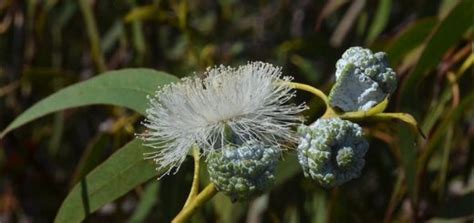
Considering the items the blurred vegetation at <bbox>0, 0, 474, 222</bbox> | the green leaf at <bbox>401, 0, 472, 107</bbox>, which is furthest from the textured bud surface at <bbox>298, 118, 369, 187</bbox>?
the green leaf at <bbox>401, 0, 472, 107</bbox>

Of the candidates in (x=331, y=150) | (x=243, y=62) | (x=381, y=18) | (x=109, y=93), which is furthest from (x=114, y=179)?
(x=243, y=62)

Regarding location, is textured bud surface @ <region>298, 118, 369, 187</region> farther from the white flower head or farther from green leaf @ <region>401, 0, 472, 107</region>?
green leaf @ <region>401, 0, 472, 107</region>

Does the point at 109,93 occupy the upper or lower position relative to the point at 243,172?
upper

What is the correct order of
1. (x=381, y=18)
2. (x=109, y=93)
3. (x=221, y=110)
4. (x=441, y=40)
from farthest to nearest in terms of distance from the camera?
(x=381, y=18) → (x=441, y=40) → (x=109, y=93) → (x=221, y=110)

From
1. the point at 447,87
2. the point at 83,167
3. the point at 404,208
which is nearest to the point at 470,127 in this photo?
the point at 404,208

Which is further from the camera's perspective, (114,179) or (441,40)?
(441,40)

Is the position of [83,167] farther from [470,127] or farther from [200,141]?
[470,127]

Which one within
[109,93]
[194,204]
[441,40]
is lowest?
[441,40]

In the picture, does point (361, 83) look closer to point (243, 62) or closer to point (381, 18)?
point (381, 18)
